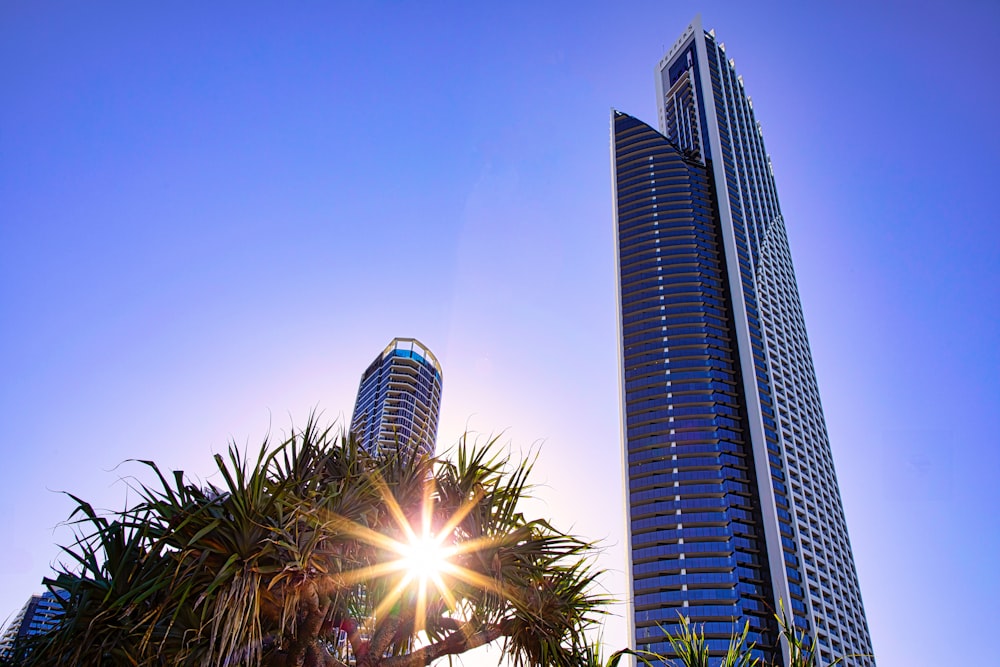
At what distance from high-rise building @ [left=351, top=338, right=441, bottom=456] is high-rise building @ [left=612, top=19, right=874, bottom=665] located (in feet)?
106

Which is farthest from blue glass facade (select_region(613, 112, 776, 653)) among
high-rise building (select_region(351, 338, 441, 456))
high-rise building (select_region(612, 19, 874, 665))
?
high-rise building (select_region(351, 338, 441, 456))

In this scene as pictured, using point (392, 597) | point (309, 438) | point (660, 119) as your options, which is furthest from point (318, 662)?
point (660, 119)

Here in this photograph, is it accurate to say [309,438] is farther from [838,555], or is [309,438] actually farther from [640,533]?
[838,555]

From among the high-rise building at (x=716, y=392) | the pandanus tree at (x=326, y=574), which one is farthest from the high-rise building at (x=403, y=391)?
the pandanus tree at (x=326, y=574)

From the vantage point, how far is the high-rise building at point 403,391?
357 feet

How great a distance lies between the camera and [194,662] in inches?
220

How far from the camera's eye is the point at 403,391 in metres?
112

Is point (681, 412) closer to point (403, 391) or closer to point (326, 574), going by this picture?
point (403, 391)

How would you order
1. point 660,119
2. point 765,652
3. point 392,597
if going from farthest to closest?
point 660,119 → point 765,652 → point 392,597

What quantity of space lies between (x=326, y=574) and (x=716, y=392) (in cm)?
10191

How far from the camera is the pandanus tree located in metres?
5.70

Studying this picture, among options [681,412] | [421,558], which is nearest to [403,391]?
[681,412]

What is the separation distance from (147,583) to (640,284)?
11530 cm

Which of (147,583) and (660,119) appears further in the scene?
(660,119)
